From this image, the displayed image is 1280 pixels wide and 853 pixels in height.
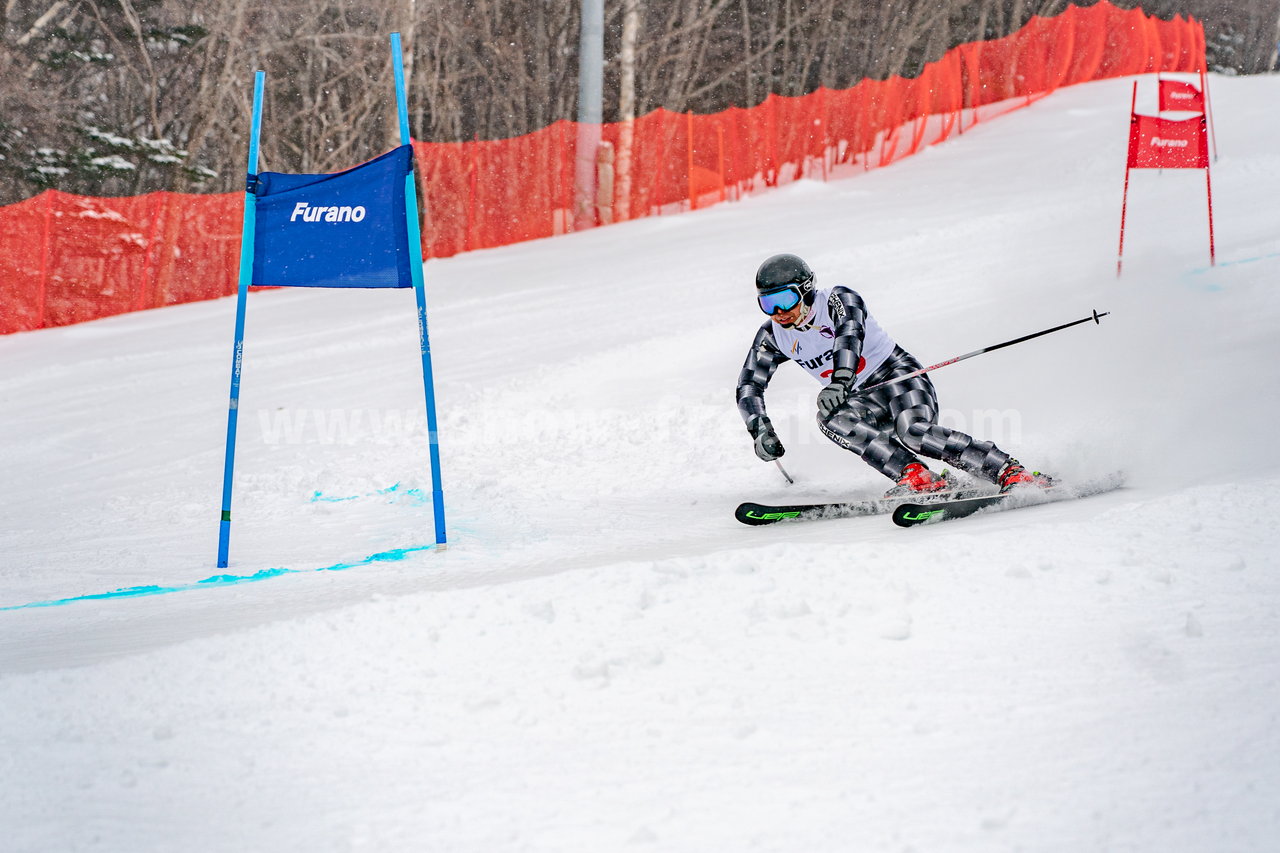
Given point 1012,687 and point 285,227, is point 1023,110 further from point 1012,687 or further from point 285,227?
point 1012,687

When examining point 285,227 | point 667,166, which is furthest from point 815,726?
point 667,166

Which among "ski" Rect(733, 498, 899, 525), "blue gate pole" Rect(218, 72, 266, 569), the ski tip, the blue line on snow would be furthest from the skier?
"blue gate pole" Rect(218, 72, 266, 569)

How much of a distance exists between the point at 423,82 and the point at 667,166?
313 inches

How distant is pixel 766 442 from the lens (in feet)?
18.3

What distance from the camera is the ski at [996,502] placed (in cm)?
467

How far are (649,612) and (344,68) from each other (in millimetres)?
20916

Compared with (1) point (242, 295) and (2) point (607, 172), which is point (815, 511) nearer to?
(1) point (242, 295)

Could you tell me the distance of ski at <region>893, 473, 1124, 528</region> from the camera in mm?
4672

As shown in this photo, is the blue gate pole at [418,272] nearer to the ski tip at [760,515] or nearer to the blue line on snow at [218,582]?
the blue line on snow at [218,582]

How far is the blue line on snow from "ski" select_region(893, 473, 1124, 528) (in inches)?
88.7

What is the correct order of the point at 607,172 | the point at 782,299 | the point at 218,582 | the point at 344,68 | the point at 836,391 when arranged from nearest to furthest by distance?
the point at 218,582, the point at 836,391, the point at 782,299, the point at 607,172, the point at 344,68

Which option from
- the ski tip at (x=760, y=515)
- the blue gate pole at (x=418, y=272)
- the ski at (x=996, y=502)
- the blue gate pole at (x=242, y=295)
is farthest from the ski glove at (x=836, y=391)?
the blue gate pole at (x=242, y=295)

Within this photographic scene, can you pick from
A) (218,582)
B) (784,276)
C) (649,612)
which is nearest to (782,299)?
(784,276)

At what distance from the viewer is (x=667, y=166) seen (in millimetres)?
17578
